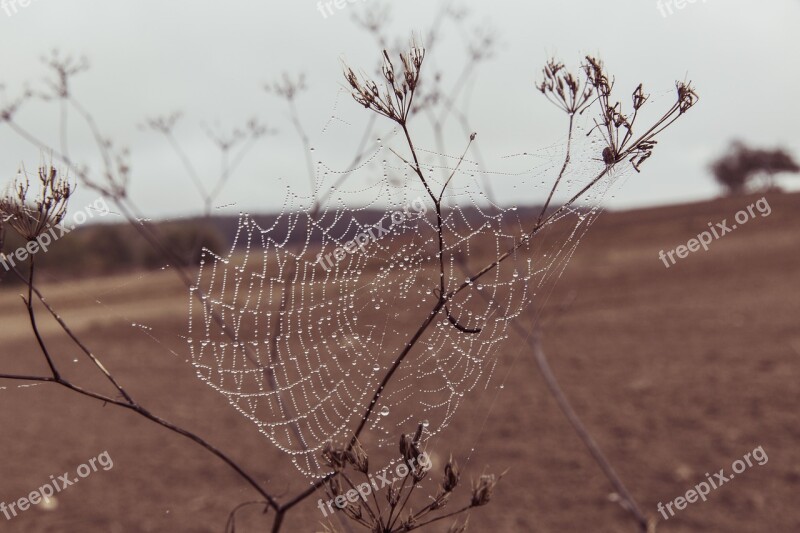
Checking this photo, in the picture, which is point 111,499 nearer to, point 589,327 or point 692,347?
point 692,347

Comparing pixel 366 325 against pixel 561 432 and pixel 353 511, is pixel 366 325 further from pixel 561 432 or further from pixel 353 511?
pixel 353 511

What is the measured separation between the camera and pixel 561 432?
7852mm

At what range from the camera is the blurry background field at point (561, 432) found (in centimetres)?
642

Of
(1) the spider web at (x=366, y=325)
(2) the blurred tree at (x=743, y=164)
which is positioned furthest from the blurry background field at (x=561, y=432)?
(2) the blurred tree at (x=743, y=164)

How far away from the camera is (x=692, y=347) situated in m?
10.7

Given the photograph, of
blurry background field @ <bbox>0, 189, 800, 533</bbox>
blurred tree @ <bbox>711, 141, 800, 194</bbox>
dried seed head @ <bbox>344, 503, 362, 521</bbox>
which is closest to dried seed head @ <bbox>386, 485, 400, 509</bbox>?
dried seed head @ <bbox>344, 503, 362, 521</bbox>

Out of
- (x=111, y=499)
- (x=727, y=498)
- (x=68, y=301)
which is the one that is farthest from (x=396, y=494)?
(x=68, y=301)

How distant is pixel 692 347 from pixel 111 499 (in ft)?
24.2

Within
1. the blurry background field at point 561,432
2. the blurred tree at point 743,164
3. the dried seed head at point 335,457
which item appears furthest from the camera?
the blurred tree at point 743,164

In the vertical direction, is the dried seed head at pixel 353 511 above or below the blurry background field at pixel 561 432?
above

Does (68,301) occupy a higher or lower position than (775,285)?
higher

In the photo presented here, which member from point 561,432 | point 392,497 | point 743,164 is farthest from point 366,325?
point 743,164

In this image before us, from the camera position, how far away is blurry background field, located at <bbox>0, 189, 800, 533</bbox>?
6422mm

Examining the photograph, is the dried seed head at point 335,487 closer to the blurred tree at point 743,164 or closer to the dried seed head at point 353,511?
the dried seed head at point 353,511
